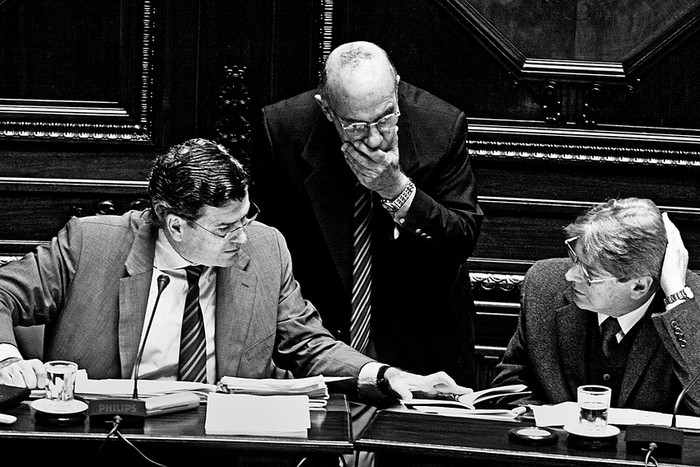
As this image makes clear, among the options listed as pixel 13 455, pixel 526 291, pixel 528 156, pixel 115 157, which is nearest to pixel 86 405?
pixel 13 455

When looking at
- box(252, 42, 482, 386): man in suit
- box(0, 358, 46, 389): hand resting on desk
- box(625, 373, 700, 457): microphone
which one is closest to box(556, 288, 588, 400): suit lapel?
box(252, 42, 482, 386): man in suit

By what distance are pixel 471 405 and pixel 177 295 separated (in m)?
0.88

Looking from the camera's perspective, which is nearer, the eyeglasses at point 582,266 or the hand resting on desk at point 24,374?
the hand resting on desk at point 24,374

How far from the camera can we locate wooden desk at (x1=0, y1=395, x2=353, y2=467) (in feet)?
9.04

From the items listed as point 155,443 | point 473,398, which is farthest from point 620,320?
point 155,443

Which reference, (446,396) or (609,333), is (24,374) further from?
(609,333)

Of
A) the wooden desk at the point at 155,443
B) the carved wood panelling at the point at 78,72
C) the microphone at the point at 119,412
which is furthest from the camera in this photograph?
the carved wood panelling at the point at 78,72

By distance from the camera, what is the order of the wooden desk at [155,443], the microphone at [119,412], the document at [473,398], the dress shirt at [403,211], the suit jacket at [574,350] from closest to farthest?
the wooden desk at [155,443]
the microphone at [119,412]
the document at [473,398]
the suit jacket at [574,350]
the dress shirt at [403,211]

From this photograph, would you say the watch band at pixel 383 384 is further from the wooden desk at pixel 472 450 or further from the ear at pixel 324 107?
the ear at pixel 324 107

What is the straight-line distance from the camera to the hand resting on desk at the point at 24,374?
321 centimetres

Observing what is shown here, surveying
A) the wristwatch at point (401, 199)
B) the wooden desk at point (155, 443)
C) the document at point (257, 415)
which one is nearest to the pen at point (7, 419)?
the wooden desk at point (155, 443)

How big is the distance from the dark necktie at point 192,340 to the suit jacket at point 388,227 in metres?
0.46

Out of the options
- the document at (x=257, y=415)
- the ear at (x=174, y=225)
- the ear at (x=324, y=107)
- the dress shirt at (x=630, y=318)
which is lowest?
the document at (x=257, y=415)

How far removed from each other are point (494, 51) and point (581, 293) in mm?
1332
